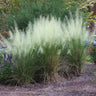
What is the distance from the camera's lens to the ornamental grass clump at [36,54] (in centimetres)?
397

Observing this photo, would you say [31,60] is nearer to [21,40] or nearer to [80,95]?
[21,40]

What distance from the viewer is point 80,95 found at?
2842 millimetres

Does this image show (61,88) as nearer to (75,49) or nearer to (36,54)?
(36,54)

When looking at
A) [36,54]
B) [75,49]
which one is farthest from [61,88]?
[75,49]

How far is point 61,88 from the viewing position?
3.58m

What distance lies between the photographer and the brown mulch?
3.08 meters

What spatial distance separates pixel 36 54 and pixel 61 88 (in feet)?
3.17

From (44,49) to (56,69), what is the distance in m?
0.53

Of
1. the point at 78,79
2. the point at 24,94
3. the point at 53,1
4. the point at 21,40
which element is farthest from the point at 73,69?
the point at 53,1

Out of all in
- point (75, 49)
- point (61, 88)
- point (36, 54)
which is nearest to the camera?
point (61, 88)

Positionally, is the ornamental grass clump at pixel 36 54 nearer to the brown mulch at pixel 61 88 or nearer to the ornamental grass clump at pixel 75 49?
the brown mulch at pixel 61 88

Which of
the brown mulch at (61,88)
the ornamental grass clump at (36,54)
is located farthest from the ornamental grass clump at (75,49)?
the ornamental grass clump at (36,54)

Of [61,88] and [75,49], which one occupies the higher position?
[75,49]

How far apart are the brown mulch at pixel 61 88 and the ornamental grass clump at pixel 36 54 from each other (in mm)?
213
